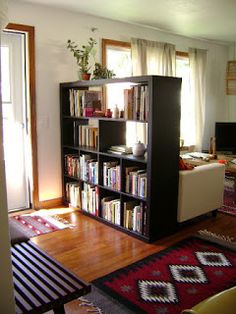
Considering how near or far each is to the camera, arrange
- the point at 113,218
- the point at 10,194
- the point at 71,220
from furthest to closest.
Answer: the point at 10,194 < the point at 71,220 < the point at 113,218

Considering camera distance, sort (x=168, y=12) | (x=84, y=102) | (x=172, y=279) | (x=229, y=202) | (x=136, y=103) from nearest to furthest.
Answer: (x=172, y=279) → (x=136, y=103) → (x=84, y=102) → (x=168, y=12) → (x=229, y=202)

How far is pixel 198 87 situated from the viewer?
587 cm

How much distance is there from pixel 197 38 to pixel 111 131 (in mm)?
3204

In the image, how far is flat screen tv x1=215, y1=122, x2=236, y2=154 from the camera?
5.72 metres

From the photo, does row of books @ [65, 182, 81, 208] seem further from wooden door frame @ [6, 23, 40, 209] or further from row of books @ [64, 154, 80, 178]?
wooden door frame @ [6, 23, 40, 209]

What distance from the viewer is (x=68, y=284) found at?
5.21 ft

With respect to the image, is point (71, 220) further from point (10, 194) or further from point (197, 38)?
point (197, 38)

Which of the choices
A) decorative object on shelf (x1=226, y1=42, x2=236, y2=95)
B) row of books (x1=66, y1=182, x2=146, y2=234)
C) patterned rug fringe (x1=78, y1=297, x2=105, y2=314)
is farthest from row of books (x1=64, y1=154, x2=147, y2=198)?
decorative object on shelf (x1=226, y1=42, x2=236, y2=95)

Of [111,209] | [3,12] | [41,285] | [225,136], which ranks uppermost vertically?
[3,12]

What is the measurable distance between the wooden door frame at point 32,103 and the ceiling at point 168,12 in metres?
0.33

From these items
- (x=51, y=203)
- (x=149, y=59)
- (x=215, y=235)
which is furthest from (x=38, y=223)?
(x=149, y=59)

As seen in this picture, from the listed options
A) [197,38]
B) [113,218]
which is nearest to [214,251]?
[113,218]

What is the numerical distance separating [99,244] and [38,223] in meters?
0.86

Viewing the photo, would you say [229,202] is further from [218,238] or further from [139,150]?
[139,150]
